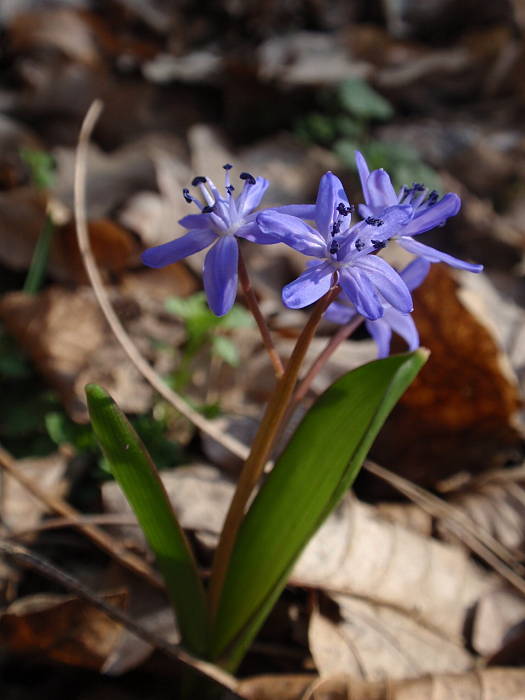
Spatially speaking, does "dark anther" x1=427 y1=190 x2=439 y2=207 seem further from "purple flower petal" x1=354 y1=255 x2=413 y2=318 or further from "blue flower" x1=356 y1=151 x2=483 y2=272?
"purple flower petal" x1=354 y1=255 x2=413 y2=318

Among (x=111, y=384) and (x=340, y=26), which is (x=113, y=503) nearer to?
(x=111, y=384)

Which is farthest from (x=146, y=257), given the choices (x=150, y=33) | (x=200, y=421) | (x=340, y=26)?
(x=340, y=26)

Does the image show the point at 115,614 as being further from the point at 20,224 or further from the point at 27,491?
the point at 20,224

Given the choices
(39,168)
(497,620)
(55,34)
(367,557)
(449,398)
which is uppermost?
(55,34)

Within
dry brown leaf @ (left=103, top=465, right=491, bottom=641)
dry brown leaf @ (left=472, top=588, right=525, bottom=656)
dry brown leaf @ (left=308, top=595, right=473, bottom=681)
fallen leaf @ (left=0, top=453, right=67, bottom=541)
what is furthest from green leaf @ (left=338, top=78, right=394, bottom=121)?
dry brown leaf @ (left=308, top=595, right=473, bottom=681)

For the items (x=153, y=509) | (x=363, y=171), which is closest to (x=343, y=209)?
(x=363, y=171)

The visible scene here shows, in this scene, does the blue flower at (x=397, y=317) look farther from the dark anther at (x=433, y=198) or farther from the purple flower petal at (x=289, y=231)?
the purple flower petal at (x=289, y=231)
